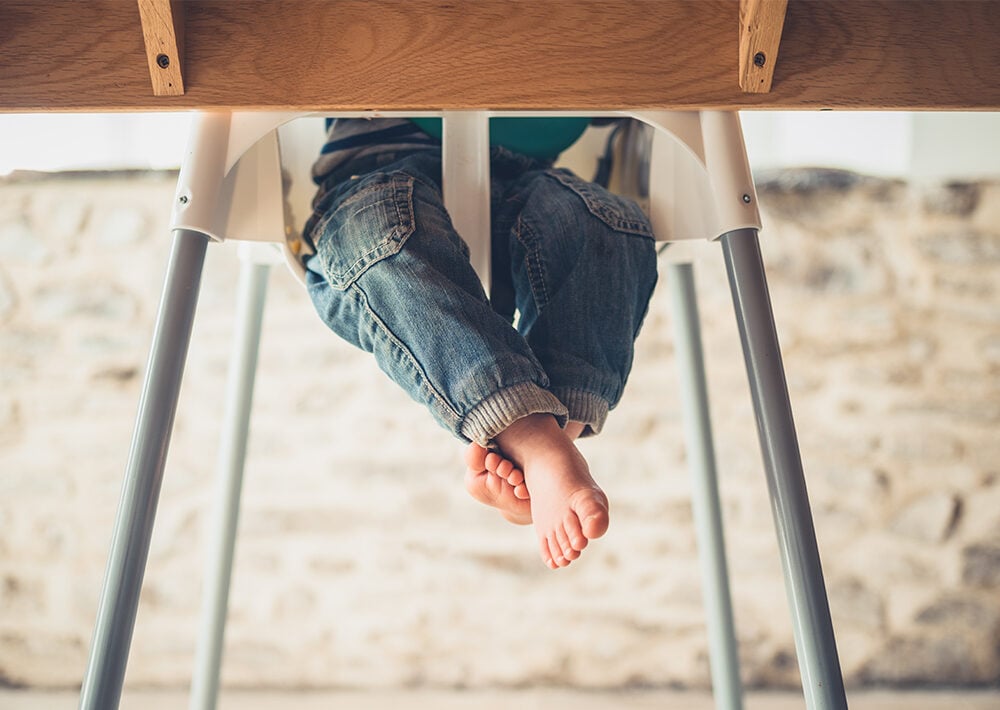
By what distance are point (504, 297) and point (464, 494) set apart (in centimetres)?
82

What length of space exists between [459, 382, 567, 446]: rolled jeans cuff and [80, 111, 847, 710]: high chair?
0.52 feet

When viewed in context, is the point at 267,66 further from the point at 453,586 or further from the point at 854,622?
the point at 854,622

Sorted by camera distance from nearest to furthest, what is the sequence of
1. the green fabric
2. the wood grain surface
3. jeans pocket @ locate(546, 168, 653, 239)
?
1. the wood grain surface
2. jeans pocket @ locate(546, 168, 653, 239)
3. the green fabric

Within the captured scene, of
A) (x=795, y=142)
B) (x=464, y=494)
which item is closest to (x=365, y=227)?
(x=464, y=494)

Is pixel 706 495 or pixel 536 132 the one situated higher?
pixel 536 132

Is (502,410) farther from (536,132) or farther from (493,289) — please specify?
(536,132)

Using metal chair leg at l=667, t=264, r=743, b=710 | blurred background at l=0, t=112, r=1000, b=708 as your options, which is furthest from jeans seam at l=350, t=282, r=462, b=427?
blurred background at l=0, t=112, r=1000, b=708

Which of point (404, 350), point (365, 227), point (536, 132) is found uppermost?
point (536, 132)

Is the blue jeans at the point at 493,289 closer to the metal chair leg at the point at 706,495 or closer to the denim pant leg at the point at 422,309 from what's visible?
the denim pant leg at the point at 422,309

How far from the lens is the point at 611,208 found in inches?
32.6

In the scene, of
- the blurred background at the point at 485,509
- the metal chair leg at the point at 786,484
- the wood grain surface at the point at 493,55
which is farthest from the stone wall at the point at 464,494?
the wood grain surface at the point at 493,55

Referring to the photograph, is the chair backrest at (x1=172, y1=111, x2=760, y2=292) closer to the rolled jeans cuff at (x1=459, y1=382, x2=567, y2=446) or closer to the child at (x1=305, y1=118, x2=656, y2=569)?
the child at (x1=305, y1=118, x2=656, y2=569)

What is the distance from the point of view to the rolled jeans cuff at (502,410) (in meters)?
0.64

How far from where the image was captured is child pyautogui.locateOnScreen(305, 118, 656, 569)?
Result: 652 mm
